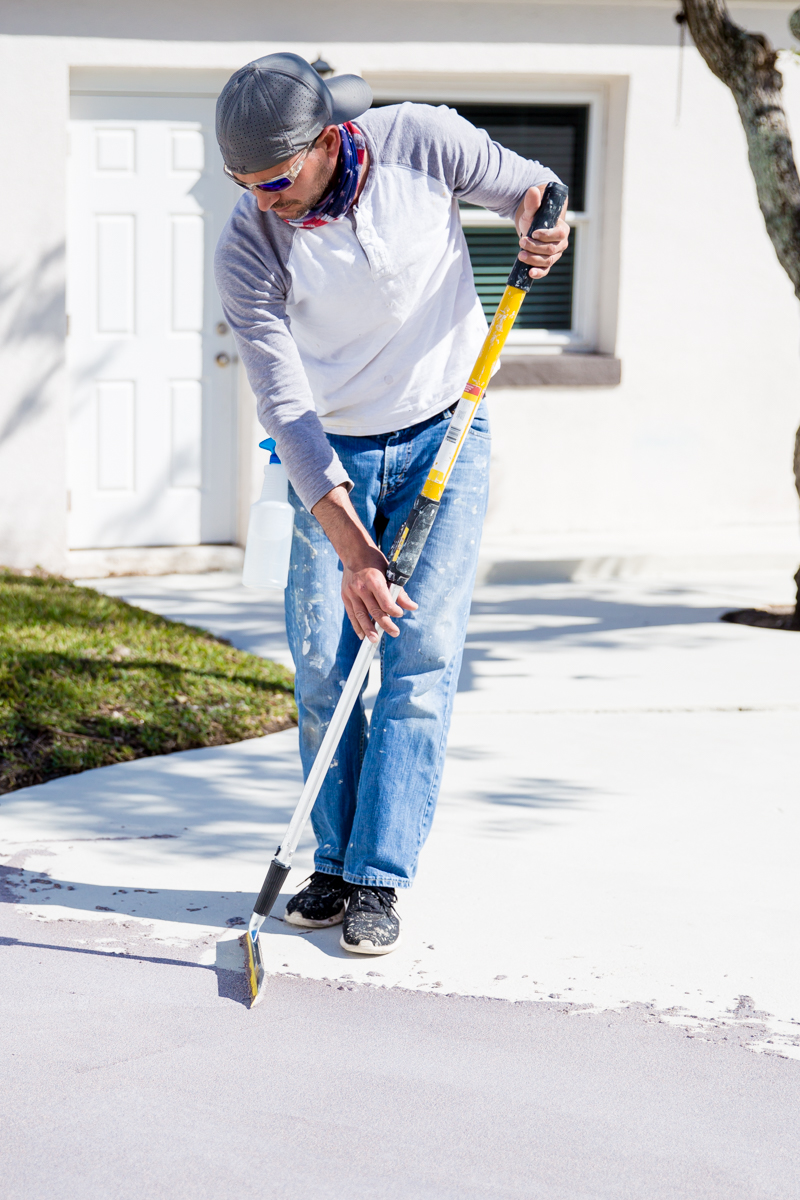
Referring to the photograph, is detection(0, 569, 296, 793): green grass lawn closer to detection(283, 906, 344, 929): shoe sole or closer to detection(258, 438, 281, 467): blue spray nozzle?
detection(283, 906, 344, 929): shoe sole

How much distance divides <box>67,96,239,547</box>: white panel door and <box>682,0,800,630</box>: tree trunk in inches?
106

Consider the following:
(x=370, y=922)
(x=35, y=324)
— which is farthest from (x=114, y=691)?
(x=35, y=324)

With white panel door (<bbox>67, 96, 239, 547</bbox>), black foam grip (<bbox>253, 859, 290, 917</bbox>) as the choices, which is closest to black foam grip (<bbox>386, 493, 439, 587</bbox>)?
black foam grip (<bbox>253, 859, 290, 917</bbox>)

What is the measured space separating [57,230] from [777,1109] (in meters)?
5.96

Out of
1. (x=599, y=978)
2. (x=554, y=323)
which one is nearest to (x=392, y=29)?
(x=554, y=323)

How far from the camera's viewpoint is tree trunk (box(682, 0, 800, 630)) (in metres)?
5.81

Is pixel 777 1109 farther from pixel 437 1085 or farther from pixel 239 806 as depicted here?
pixel 239 806

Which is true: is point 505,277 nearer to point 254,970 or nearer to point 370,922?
point 370,922

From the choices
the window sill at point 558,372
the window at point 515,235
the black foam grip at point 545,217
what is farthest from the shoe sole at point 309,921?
the window at point 515,235

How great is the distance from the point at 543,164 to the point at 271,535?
5.72 m

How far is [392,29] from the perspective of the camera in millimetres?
7422

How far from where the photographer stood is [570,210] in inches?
320

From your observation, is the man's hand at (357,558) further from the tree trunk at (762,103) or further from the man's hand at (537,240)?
the tree trunk at (762,103)

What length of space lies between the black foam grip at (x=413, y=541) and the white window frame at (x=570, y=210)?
5132mm
